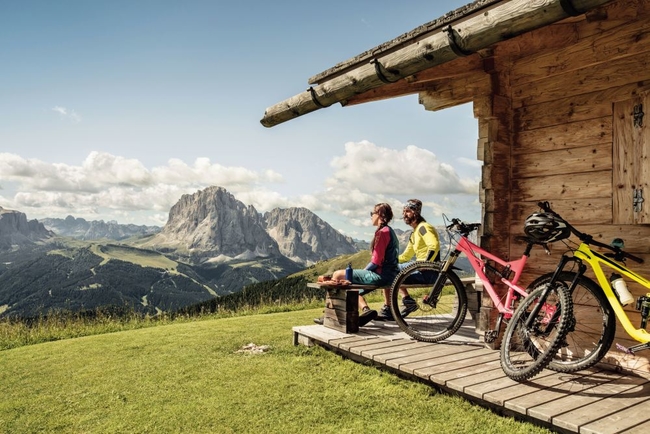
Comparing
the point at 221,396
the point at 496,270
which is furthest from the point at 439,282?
Result: the point at 221,396

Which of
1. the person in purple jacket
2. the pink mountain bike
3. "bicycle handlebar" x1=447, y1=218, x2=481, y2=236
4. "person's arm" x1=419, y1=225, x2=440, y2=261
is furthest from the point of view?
"person's arm" x1=419, y1=225, x2=440, y2=261

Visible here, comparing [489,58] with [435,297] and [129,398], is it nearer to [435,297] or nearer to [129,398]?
[435,297]

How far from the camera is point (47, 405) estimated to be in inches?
233

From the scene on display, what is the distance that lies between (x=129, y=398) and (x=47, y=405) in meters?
1.03

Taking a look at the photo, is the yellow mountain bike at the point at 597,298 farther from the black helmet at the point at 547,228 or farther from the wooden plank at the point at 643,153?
the wooden plank at the point at 643,153

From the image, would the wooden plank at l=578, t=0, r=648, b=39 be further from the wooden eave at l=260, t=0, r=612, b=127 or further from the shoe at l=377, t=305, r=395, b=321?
the shoe at l=377, t=305, r=395, b=321

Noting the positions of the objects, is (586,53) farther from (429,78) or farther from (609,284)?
(609,284)

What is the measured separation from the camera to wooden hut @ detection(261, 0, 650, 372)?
5047 mm

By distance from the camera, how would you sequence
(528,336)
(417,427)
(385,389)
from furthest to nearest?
(385,389) < (528,336) < (417,427)

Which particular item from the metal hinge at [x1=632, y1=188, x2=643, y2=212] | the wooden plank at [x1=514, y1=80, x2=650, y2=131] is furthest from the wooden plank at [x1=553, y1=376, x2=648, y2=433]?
the wooden plank at [x1=514, y1=80, x2=650, y2=131]

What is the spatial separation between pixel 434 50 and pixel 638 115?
271 cm

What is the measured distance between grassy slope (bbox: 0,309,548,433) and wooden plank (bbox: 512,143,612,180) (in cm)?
332

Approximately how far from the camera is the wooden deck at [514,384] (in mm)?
4148

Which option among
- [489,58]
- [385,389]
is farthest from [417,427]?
[489,58]
